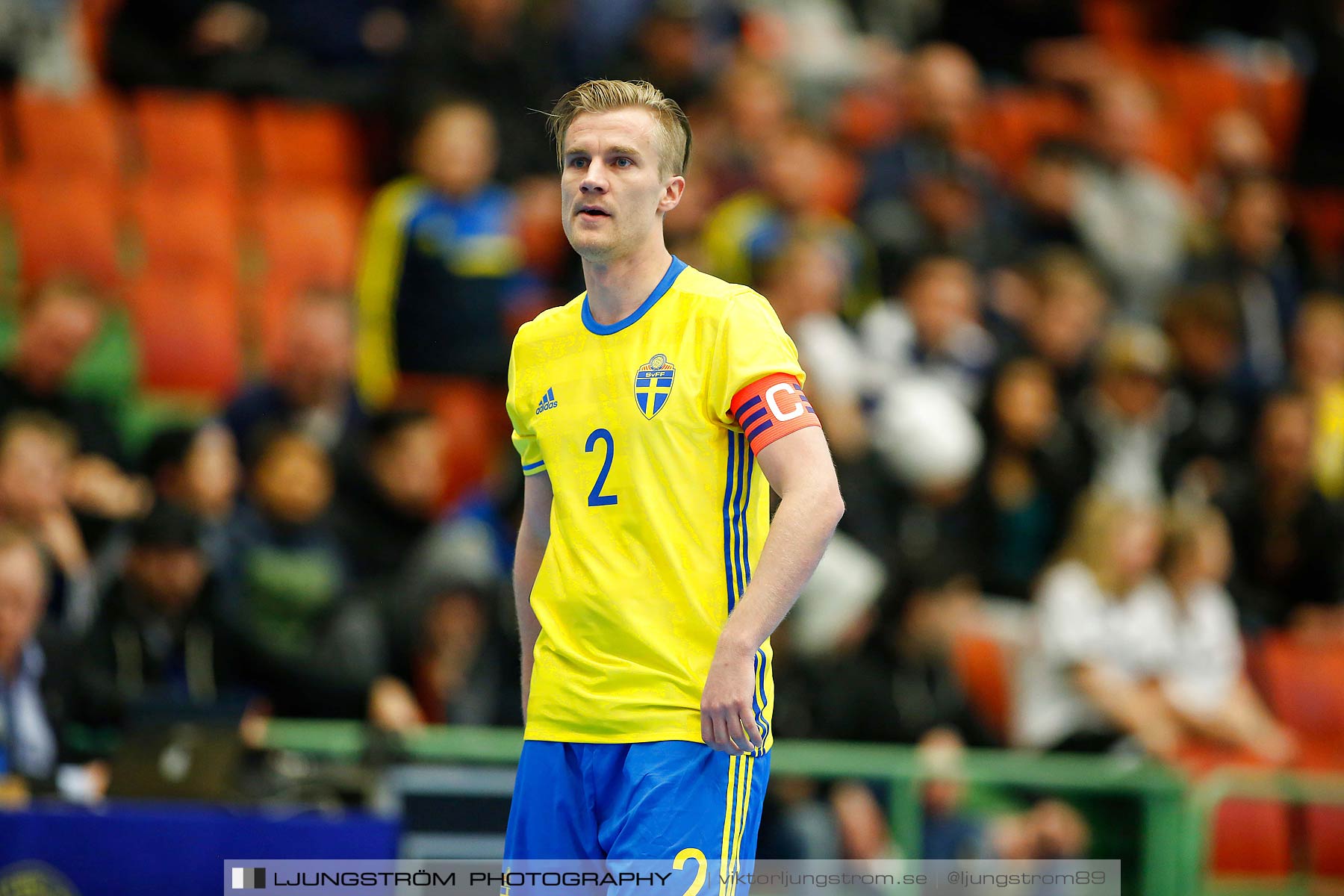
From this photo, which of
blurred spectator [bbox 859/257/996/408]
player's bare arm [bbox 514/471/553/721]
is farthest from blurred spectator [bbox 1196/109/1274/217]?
player's bare arm [bbox 514/471/553/721]

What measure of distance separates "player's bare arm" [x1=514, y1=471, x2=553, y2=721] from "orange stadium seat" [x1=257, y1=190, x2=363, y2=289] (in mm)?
6594

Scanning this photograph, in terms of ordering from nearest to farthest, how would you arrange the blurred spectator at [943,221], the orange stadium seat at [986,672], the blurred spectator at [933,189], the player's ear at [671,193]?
the player's ear at [671,193]
the orange stadium seat at [986,672]
the blurred spectator at [943,221]
the blurred spectator at [933,189]

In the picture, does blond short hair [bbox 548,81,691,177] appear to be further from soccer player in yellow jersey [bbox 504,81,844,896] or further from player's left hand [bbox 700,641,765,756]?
player's left hand [bbox 700,641,765,756]

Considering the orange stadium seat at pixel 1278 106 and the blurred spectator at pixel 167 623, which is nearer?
the blurred spectator at pixel 167 623

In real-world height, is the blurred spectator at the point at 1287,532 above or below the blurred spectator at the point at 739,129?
below

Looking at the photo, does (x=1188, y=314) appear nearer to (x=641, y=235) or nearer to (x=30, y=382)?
(x=30, y=382)

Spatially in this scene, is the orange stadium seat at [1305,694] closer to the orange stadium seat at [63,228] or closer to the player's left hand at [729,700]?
the orange stadium seat at [63,228]

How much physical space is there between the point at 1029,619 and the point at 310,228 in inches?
206

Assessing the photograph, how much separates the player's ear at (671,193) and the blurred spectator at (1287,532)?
26.2ft

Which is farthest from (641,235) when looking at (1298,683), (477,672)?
(1298,683)

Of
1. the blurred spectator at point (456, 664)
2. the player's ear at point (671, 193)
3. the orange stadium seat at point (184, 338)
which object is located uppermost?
the player's ear at point (671, 193)

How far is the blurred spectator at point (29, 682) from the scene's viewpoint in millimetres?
6895

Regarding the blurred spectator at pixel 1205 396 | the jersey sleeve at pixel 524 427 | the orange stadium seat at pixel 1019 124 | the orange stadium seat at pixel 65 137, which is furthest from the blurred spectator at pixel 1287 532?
the jersey sleeve at pixel 524 427

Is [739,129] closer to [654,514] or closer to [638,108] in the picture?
[638,108]
